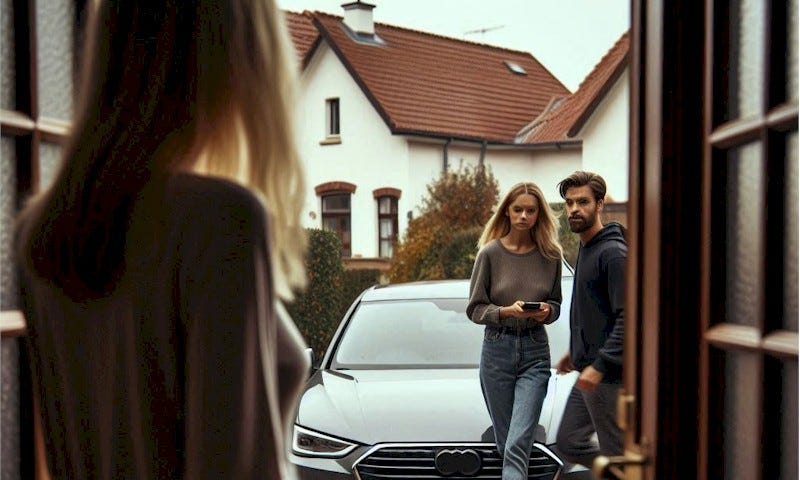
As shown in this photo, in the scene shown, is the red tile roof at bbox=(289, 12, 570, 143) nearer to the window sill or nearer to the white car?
the window sill

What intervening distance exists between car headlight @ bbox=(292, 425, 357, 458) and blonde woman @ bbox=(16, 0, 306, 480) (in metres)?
4.25

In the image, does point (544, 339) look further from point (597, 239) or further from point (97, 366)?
point (97, 366)

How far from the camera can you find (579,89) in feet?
90.8

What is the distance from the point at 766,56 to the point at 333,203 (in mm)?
27173

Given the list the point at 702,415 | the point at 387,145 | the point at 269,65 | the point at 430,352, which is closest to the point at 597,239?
the point at 430,352

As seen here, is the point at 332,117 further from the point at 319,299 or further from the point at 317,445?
the point at 317,445

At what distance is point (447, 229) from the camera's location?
Answer: 840 inches

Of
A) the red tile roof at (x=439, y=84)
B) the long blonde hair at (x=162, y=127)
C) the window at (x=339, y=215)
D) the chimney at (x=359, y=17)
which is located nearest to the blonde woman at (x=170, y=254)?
the long blonde hair at (x=162, y=127)

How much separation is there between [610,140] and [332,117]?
7.46 meters

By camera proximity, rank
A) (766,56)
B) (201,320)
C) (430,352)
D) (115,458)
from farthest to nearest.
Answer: (430,352) → (766,56) → (115,458) → (201,320)

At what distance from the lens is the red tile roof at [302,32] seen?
28.7 metres

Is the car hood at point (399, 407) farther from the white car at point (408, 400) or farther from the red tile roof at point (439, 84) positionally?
the red tile roof at point (439, 84)

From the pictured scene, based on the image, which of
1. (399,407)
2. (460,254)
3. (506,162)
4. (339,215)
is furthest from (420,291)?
(339,215)

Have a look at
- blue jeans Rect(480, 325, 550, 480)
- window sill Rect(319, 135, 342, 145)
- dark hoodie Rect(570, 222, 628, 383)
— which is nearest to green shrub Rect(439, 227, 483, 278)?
window sill Rect(319, 135, 342, 145)
